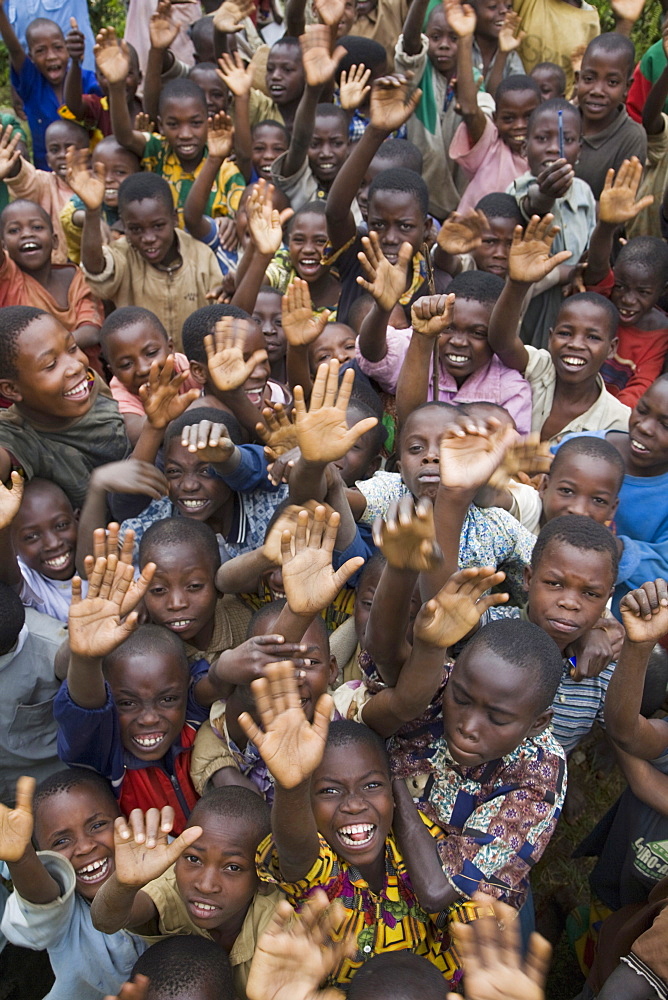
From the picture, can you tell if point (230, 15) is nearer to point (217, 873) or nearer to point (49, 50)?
point (49, 50)

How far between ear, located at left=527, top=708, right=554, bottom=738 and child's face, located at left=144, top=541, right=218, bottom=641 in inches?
40.0

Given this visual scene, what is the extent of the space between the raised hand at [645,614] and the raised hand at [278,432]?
3.78 ft

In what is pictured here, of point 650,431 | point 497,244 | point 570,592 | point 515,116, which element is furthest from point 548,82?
point 570,592

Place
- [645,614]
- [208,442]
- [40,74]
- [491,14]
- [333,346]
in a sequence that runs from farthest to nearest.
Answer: [40,74], [491,14], [333,346], [208,442], [645,614]

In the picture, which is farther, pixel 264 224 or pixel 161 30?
pixel 161 30

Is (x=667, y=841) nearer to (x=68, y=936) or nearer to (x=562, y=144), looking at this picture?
(x=68, y=936)

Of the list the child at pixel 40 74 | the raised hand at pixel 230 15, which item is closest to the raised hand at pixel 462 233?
the raised hand at pixel 230 15

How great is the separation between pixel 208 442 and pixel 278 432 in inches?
12.3

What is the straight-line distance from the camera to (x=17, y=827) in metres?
1.74

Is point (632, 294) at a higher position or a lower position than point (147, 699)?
higher

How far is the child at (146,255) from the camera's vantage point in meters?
3.96

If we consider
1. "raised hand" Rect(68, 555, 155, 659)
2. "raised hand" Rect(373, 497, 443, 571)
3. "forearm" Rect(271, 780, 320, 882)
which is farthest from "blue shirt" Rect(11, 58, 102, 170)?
"forearm" Rect(271, 780, 320, 882)

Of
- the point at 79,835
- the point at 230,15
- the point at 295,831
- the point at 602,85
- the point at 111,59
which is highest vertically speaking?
the point at 230,15

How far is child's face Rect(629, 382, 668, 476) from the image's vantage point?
9.79 feet
